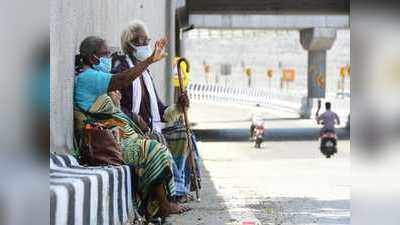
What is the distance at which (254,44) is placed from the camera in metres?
68.8

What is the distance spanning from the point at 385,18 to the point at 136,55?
15.5ft

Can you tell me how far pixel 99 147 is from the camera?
21.9ft

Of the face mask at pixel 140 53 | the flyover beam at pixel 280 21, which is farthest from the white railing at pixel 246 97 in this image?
the face mask at pixel 140 53

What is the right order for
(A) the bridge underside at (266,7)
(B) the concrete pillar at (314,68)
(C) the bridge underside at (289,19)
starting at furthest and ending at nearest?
(B) the concrete pillar at (314,68) → (C) the bridge underside at (289,19) → (A) the bridge underside at (266,7)

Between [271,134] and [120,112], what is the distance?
65.1 feet

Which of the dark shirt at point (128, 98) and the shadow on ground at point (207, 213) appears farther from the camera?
the shadow on ground at point (207, 213)

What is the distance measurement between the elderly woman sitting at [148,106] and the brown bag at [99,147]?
949 millimetres

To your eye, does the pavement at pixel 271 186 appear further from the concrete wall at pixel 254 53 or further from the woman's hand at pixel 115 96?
the concrete wall at pixel 254 53

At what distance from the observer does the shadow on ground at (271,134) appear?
80.9ft

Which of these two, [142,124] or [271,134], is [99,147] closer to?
[142,124]

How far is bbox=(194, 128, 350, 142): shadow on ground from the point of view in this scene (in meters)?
24.7

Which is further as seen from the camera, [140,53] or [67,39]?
[140,53]

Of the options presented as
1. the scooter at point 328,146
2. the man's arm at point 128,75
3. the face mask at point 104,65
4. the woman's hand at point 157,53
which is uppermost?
the woman's hand at point 157,53

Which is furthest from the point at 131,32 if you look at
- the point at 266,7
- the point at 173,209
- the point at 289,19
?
the point at 289,19
